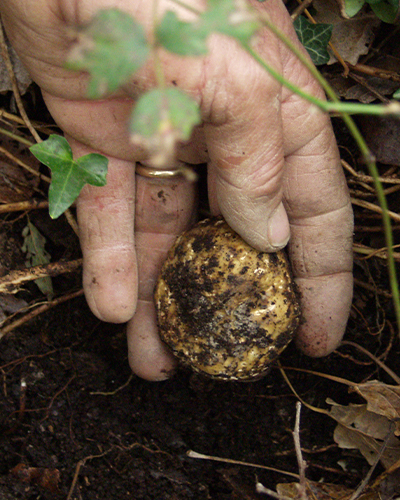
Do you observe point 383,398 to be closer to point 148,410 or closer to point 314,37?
point 148,410

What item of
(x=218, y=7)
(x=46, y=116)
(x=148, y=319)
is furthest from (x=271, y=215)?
(x=46, y=116)

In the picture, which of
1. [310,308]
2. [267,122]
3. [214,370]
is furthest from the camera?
[310,308]

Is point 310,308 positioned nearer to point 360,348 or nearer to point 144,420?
point 360,348

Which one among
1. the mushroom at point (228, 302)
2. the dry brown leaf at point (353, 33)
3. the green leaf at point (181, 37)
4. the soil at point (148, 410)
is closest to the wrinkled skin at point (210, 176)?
the mushroom at point (228, 302)

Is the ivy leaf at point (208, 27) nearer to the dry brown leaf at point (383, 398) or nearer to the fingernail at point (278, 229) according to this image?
the fingernail at point (278, 229)

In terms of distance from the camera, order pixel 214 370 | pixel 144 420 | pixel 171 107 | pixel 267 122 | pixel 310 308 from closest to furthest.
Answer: pixel 171 107
pixel 267 122
pixel 214 370
pixel 310 308
pixel 144 420

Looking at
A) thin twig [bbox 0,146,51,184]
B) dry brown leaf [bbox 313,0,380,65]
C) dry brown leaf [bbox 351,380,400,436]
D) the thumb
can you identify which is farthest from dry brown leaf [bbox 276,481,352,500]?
dry brown leaf [bbox 313,0,380,65]
